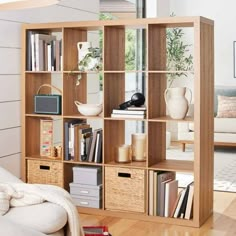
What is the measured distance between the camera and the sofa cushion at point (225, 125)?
26.3 ft

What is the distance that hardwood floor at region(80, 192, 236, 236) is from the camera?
164 inches

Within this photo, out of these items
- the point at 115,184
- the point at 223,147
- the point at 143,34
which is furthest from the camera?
the point at 223,147

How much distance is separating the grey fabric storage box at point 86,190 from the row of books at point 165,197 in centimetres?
46

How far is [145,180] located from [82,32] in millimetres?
1453

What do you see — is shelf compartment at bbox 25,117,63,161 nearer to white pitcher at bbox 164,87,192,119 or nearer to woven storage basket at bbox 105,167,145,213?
woven storage basket at bbox 105,167,145,213

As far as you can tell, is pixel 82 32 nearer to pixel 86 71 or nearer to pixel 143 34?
pixel 86 71

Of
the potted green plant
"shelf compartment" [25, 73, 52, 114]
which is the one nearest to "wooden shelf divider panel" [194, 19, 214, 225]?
"shelf compartment" [25, 73, 52, 114]

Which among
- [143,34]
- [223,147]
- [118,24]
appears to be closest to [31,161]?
[118,24]

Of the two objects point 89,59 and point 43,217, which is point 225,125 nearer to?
point 89,59

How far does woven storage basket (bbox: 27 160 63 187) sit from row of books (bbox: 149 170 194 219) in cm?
84

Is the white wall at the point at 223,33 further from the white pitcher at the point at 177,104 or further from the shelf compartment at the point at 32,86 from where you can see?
the white pitcher at the point at 177,104

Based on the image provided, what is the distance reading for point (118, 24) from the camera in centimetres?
445

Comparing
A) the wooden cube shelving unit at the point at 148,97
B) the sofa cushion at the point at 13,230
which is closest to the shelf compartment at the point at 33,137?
the wooden cube shelving unit at the point at 148,97

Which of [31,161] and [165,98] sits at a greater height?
[165,98]
